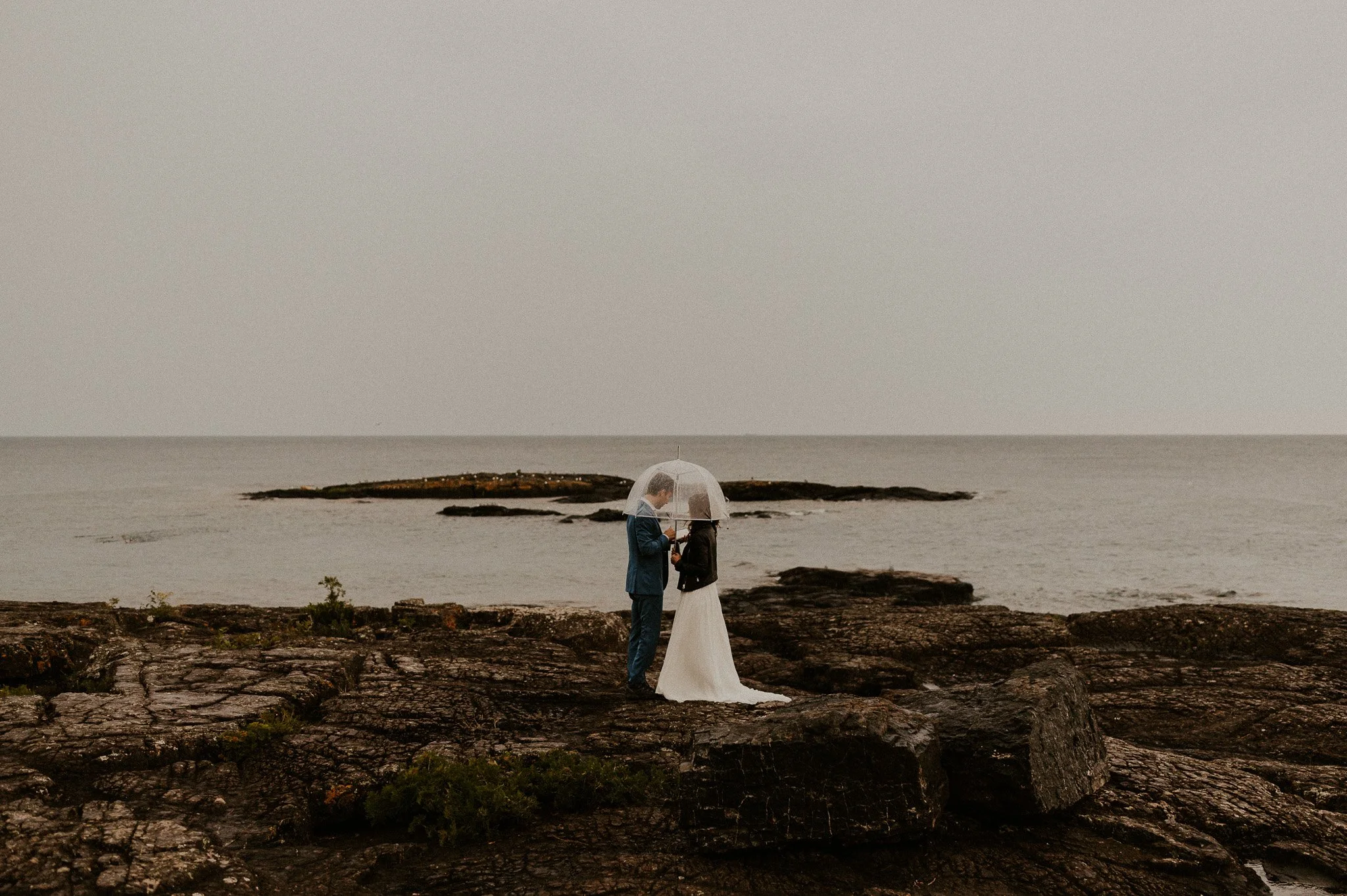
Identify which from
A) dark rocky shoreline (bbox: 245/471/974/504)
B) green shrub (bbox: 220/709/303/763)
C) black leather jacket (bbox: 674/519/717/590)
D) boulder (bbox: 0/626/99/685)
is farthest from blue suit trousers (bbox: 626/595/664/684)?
dark rocky shoreline (bbox: 245/471/974/504)

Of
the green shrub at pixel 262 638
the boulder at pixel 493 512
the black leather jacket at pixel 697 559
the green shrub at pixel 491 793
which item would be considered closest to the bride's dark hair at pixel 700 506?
the black leather jacket at pixel 697 559

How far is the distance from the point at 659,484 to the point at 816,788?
4.79 metres

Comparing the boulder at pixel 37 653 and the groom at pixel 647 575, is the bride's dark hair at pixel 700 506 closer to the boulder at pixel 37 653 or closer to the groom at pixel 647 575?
the groom at pixel 647 575

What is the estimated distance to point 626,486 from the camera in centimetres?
7788

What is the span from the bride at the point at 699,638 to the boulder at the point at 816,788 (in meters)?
4.06

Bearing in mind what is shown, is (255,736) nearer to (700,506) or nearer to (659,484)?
(659,484)

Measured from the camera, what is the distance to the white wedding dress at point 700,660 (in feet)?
33.6

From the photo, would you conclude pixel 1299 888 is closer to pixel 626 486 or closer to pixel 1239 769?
pixel 1239 769

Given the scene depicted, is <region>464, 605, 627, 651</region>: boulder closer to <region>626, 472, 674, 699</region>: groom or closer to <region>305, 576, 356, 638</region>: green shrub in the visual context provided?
<region>305, 576, 356, 638</region>: green shrub

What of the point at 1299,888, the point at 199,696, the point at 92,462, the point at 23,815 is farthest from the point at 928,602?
the point at 92,462

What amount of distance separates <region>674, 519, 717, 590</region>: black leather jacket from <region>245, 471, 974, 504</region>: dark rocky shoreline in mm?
55514

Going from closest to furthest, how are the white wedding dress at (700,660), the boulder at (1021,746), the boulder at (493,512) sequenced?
the boulder at (1021,746), the white wedding dress at (700,660), the boulder at (493,512)

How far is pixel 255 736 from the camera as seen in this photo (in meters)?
7.61

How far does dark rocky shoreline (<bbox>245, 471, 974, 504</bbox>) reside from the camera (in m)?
69.4
